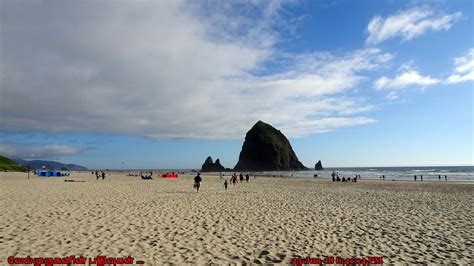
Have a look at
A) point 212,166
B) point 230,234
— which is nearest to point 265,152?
point 212,166

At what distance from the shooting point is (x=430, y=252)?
314 inches

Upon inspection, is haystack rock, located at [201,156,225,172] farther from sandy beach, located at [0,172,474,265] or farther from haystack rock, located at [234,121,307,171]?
sandy beach, located at [0,172,474,265]

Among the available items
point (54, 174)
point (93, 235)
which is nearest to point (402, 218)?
point (93, 235)

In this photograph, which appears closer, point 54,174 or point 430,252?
point 430,252

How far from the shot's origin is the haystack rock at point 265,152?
526 ft

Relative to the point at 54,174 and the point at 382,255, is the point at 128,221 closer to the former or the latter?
the point at 382,255

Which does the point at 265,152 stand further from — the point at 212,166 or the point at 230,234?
the point at 230,234

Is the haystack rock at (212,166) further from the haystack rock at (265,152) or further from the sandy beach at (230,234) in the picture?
the sandy beach at (230,234)

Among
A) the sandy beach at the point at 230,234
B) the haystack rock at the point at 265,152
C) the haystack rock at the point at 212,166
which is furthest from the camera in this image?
the haystack rock at the point at 212,166

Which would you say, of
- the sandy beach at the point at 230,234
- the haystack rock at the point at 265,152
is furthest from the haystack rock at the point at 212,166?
the sandy beach at the point at 230,234

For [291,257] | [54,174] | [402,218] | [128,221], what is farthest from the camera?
[54,174]

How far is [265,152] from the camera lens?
161375mm

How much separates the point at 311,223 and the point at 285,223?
103 cm

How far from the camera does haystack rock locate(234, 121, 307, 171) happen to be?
160 meters
